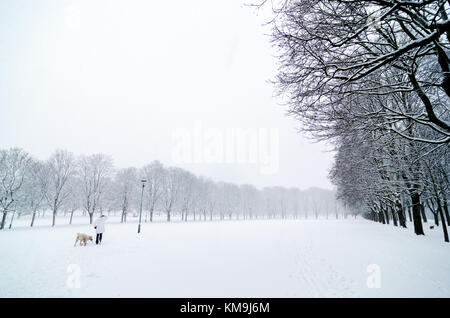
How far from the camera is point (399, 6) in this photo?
11.9 feet

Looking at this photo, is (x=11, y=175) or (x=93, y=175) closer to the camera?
(x=11, y=175)

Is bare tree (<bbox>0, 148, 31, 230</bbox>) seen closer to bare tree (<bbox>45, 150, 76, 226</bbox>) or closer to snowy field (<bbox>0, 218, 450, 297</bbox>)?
bare tree (<bbox>45, 150, 76, 226</bbox>)

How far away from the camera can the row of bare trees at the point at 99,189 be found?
87.1 feet

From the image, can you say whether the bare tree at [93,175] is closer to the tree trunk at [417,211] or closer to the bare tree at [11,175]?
the bare tree at [11,175]

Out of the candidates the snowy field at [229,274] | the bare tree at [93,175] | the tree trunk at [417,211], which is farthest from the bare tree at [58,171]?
the tree trunk at [417,211]

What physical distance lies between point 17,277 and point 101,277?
113 inches

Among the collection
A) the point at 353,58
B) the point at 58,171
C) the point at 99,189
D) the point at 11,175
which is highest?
the point at 353,58

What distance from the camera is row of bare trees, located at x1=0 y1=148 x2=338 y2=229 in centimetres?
2655

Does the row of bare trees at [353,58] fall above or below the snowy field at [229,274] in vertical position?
above

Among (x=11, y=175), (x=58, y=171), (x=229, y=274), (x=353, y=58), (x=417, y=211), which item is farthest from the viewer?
(x=58, y=171)

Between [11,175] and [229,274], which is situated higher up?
[11,175]

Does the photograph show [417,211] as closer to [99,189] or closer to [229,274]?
[229,274]

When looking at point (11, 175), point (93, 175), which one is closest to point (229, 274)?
point (11, 175)

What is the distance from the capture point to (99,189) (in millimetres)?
34219
